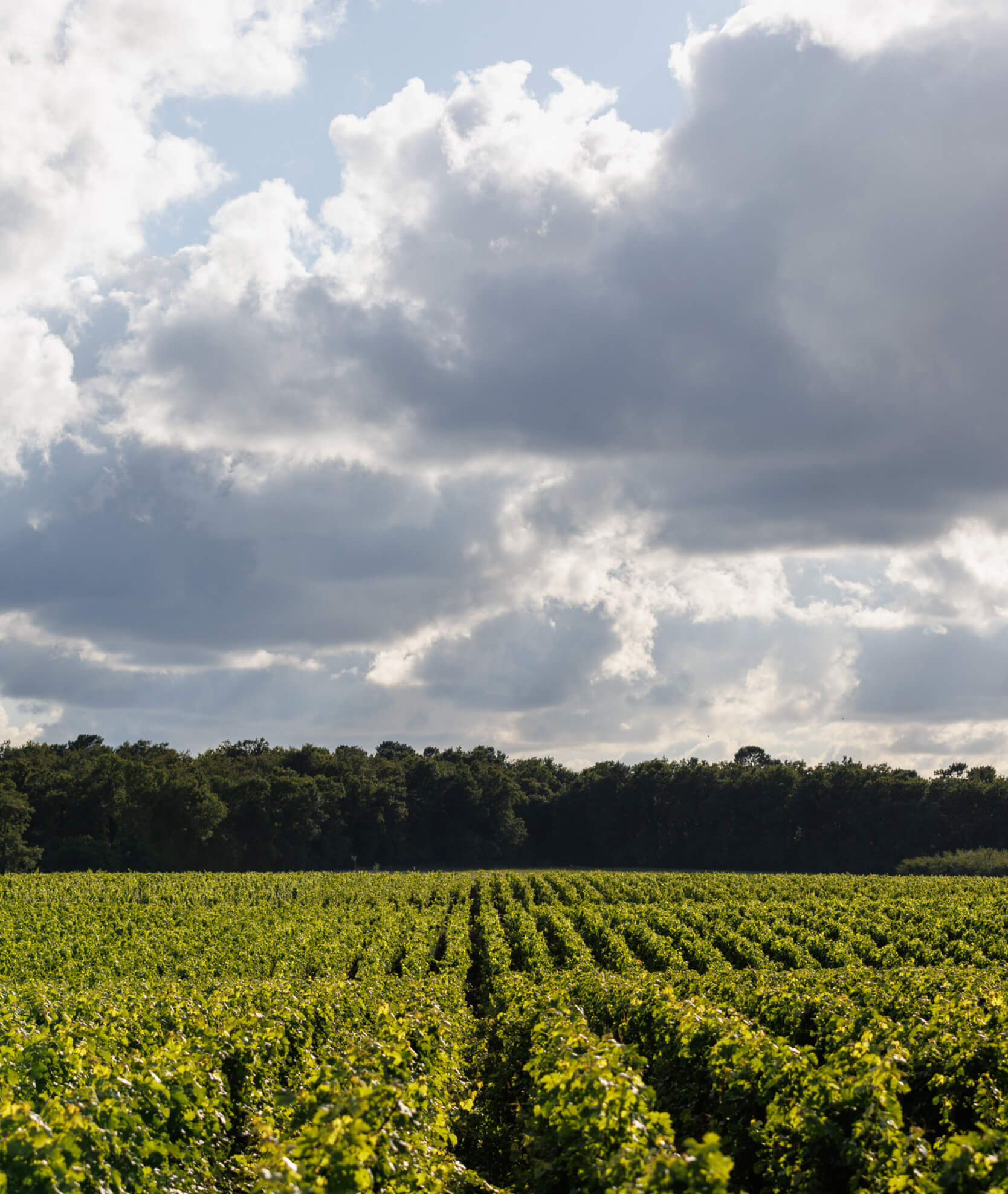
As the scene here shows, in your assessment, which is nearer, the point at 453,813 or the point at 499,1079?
the point at 499,1079

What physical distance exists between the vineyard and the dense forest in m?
66.1

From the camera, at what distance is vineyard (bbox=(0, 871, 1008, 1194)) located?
267 inches

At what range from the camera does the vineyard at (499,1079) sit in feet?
22.3

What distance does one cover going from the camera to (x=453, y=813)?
119m

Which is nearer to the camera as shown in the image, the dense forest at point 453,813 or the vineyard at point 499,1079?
the vineyard at point 499,1079

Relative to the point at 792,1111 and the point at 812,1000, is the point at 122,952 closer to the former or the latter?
the point at 812,1000

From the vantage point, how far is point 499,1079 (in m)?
14.2

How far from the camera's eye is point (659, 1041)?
42.0ft

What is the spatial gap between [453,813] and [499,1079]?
10683 centimetres

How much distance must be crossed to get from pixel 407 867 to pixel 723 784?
39.8m

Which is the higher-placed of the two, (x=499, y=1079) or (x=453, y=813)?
(x=499, y=1079)

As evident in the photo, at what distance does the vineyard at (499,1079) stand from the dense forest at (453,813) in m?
66.1

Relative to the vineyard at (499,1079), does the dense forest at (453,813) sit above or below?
below

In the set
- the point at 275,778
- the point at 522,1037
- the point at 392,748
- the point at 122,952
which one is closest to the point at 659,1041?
the point at 522,1037
